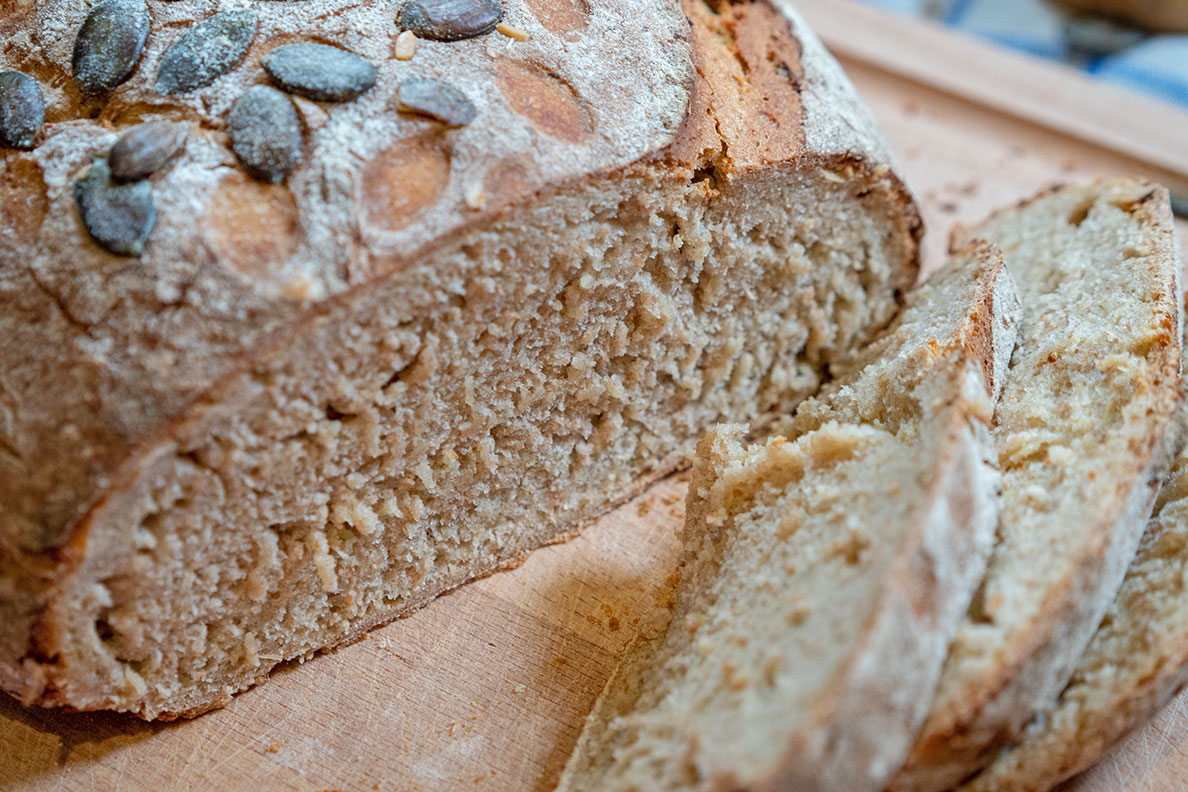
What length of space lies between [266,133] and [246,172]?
9cm

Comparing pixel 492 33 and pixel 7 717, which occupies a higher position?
pixel 492 33

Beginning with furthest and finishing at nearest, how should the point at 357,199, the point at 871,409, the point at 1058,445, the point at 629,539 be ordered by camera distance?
the point at 629,539, the point at 871,409, the point at 1058,445, the point at 357,199

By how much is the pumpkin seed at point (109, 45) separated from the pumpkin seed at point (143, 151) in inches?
8.1

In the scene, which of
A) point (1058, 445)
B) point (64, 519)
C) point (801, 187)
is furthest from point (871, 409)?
point (64, 519)

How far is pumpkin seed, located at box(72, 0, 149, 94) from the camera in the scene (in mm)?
2195

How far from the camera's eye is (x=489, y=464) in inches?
101

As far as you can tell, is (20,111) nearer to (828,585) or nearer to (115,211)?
(115,211)

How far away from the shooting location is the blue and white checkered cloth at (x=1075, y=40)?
14.7ft

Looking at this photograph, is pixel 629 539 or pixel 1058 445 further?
pixel 629 539

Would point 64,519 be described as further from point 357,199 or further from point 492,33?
point 492,33

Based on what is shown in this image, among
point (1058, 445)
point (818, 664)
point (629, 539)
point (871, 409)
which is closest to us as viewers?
point (818, 664)

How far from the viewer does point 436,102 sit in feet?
7.06

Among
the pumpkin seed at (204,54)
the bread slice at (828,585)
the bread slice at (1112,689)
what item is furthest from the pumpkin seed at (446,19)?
the bread slice at (1112,689)

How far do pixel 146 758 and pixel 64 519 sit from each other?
2.53ft
